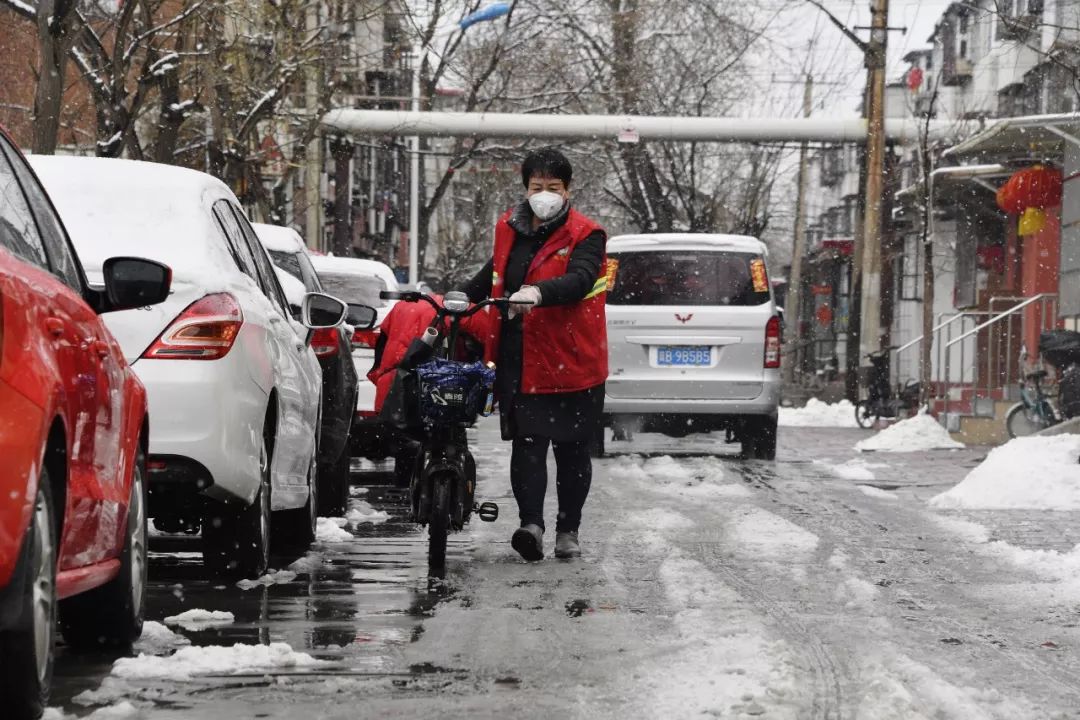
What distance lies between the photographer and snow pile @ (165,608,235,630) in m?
6.74

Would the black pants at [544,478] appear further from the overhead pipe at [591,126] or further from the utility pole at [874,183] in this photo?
the overhead pipe at [591,126]

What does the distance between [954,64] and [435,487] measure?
46.5 metres

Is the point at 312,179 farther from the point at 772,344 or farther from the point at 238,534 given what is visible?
the point at 238,534

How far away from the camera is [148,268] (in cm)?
586

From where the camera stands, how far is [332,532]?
34.3 feet

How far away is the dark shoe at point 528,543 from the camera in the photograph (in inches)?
355

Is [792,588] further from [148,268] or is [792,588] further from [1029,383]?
[1029,383]

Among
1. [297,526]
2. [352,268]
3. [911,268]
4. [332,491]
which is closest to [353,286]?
[352,268]

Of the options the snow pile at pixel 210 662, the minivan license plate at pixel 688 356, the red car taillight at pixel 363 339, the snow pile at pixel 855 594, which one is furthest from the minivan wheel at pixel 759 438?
the snow pile at pixel 210 662

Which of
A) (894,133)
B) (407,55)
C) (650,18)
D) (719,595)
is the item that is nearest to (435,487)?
(719,595)

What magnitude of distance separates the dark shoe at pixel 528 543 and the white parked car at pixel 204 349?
99 centimetres

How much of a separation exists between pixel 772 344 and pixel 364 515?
21.2ft

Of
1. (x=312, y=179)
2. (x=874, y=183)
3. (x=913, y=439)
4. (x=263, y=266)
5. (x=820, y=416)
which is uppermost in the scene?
(x=312, y=179)

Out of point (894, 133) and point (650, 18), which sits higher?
point (650, 18)
